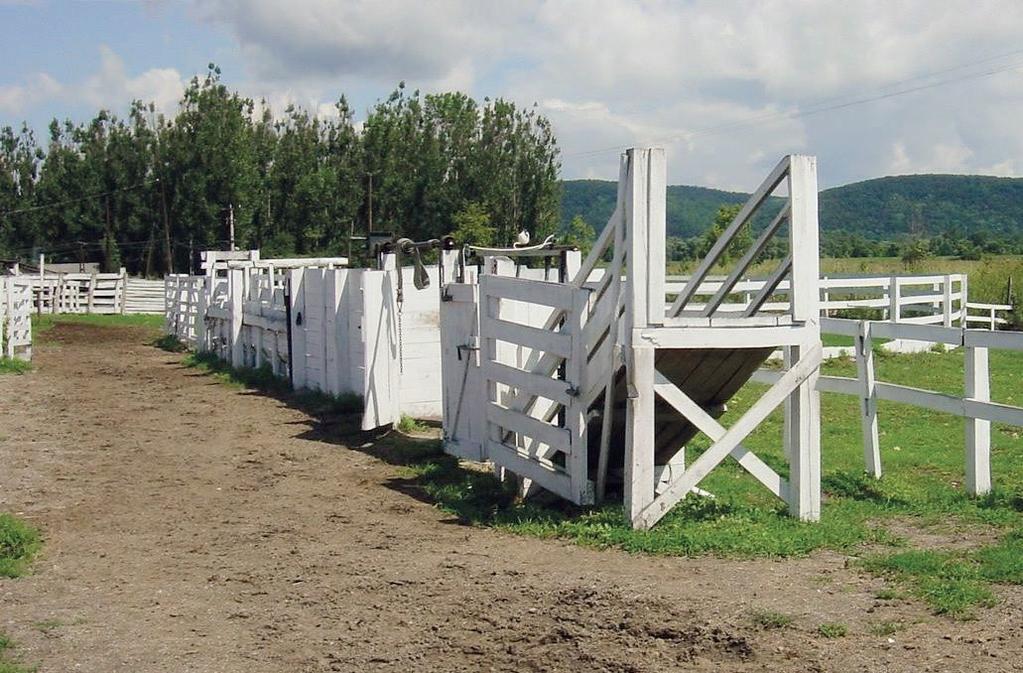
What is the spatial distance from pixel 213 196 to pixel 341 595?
57.9m

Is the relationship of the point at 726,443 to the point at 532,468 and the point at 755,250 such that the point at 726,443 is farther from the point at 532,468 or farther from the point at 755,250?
the point at 532,468

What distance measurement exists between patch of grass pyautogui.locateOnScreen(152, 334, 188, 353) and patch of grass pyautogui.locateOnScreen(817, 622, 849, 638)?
2386cm

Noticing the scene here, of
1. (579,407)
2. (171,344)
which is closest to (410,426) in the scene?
(579,407)

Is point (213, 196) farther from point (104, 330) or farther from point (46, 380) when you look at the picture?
point (46, 380)

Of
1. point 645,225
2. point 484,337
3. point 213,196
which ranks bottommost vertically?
point 484,337

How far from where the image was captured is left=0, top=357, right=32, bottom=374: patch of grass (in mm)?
21469

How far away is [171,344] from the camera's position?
28.8 m

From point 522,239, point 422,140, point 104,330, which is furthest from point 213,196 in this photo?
point 522,239

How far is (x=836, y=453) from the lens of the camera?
1134cm

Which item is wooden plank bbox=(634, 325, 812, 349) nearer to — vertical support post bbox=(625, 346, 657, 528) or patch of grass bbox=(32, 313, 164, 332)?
vertical support post bbox=(625, 346, 657, 528)

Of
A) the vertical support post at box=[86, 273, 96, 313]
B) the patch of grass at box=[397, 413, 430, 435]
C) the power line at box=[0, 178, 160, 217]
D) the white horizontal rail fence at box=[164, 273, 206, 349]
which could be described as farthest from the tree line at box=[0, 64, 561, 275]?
the patch of grass at box=[397, 413, 430, 435]

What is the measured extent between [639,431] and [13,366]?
17186 millimetres

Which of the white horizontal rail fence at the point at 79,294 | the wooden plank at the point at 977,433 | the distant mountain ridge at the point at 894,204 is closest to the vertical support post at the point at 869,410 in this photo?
the wooden plank at the point at 977,433

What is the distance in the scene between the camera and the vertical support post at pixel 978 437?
8508 millimetres
